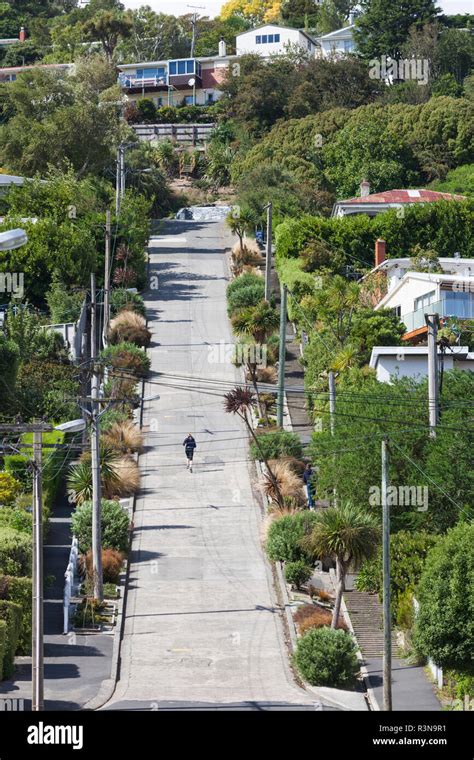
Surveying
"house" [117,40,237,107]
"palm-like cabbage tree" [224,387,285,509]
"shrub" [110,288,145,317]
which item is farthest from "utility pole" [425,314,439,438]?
"house" [117,40,237,107]

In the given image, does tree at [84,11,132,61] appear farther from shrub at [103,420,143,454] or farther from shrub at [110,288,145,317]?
shrub at [103,420,143,454]

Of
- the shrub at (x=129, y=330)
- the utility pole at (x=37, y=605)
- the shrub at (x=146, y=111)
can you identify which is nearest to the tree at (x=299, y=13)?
the shrub at (x=146, y=111)

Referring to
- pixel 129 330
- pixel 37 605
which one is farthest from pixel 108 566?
pixel 129 330

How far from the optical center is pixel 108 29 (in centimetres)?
13362

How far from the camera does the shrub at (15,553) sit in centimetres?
3747

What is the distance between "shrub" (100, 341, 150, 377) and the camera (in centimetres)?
5808

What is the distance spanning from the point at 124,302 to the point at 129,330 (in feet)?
14.4

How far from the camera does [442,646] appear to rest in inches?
1366

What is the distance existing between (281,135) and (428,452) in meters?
58.5

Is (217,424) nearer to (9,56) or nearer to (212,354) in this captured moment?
(212,354)

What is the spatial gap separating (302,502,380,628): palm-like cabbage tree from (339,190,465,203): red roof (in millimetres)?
46343

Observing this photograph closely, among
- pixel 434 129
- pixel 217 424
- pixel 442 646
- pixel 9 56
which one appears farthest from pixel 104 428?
pixel 9 56

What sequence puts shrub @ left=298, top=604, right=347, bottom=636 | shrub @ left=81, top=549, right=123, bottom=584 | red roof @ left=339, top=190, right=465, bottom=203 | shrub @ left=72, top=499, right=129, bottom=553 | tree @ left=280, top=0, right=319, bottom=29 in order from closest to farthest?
shrub @ left=298, top=604, right=347, bottom=636
shrub @ left=81, top=549, right=123, bottom=584
shrub @ left=72, top=499, right=129, bottom=553
red roof @ left=339, top=190, right=465, bottom=203
tree @ left=280, top=0, right=319, bottom=29

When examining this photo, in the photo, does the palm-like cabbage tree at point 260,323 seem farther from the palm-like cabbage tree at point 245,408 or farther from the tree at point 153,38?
the tree at point 153,38
